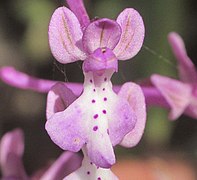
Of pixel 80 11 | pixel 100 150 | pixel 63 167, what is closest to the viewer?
pixel 100 150

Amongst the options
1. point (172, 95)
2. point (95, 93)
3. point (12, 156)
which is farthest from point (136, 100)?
point (12, 156)

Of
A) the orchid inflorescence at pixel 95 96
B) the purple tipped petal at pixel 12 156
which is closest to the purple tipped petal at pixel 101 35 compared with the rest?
the orchid inflorescence at pixel 95 96

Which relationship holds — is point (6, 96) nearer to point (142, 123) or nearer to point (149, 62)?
point (149, 62)

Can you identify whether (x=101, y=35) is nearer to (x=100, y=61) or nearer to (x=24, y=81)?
(x=100, y=61)

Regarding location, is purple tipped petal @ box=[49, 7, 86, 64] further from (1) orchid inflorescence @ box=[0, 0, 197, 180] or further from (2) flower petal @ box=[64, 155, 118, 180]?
(2) flower petal @ box=[64, 155, 118, 180]

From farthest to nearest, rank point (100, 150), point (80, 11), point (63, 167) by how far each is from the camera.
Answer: point (63, 167) → point (80, 11) → point (100, 150)

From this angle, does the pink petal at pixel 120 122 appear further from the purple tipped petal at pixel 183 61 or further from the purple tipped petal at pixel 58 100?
the purple tipped petal at pixel 183 61

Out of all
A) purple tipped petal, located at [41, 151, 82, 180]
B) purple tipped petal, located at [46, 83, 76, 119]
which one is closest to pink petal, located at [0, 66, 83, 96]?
Result: purple tipped petal, located at [41, 151, 82, 180]
